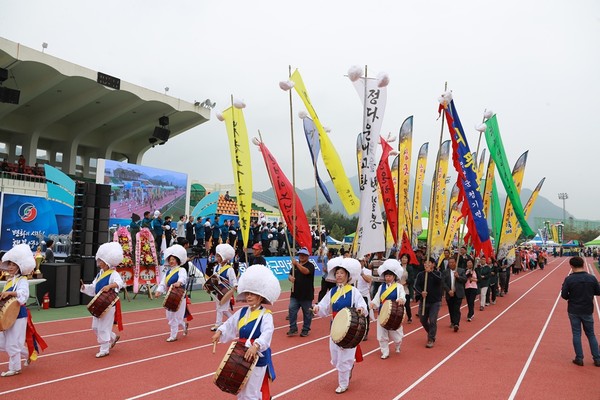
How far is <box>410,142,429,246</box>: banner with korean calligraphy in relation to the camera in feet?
55.9

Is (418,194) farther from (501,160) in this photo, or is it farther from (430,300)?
(430,300)

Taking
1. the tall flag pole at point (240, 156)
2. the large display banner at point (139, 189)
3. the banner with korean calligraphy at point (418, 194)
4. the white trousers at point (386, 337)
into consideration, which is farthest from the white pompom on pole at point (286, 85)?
the large display banner at point (139, 189)

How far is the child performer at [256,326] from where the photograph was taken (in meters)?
4.50

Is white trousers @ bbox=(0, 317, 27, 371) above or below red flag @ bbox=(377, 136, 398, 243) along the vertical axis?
below

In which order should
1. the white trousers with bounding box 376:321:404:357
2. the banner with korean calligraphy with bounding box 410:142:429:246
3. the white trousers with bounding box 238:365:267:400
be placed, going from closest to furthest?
1. the white trousers with bounding box 238:365:267:400
2. the white trousers with bounding box 376:321:404:357
3. the banner with korean calligraphy with bounding box 410:142:429:246

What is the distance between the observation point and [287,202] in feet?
33.6

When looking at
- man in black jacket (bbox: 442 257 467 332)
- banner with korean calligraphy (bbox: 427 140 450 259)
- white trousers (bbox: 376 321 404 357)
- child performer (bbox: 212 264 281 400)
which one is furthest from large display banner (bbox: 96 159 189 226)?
child performer (bbox: 212 264 281 400)

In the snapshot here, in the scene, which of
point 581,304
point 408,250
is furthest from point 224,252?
point 581,304

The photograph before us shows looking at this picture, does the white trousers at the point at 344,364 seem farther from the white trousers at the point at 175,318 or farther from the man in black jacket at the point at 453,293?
the man in black jacket at the point at 453,293

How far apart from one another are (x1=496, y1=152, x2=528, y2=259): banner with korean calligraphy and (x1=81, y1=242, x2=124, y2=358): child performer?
504 inches

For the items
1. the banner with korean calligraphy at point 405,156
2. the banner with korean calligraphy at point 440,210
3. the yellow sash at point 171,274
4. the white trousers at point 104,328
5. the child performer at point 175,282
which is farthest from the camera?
the banner with korean calligraphy at point 440,210

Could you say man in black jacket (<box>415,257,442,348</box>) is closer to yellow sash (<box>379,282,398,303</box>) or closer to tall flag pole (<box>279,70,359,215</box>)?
yellow sash (<box>379,282,398,303</box>)

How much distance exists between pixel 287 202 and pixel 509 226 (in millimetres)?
9709

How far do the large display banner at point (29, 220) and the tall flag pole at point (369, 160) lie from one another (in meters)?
18.6
